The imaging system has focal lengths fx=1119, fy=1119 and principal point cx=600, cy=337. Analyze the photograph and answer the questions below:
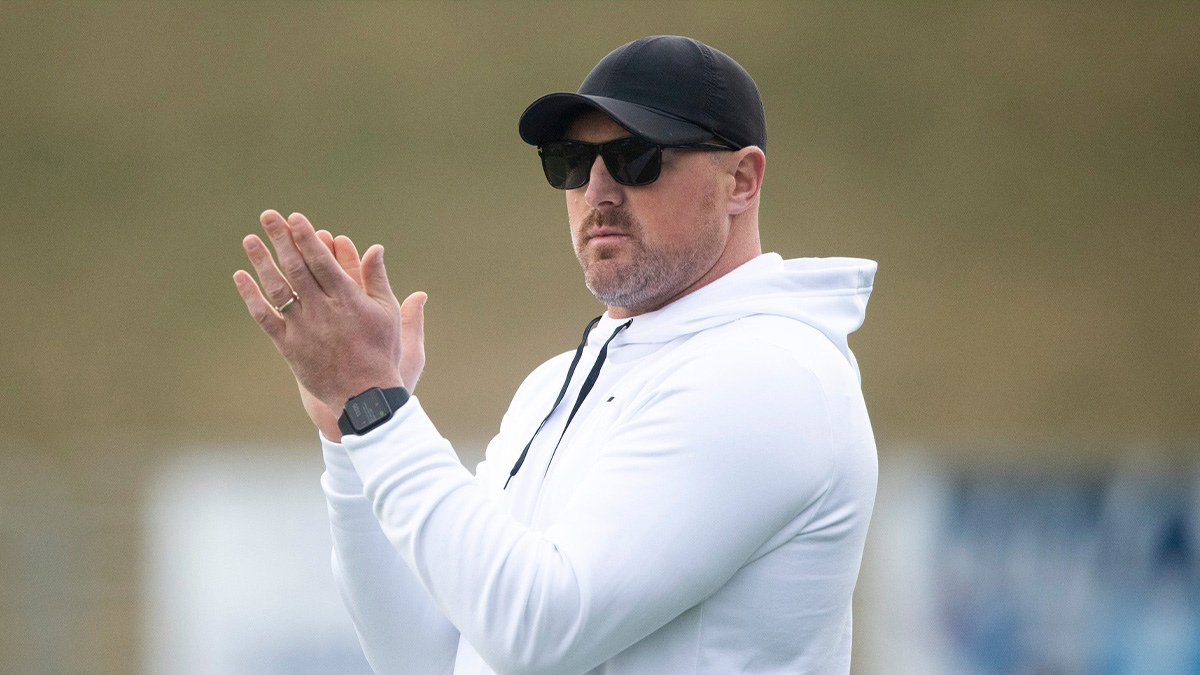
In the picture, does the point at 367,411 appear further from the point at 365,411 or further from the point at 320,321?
the point at 320,321

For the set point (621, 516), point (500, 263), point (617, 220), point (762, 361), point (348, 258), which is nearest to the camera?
point (621, 516)

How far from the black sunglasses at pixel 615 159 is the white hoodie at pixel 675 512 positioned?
20 centimetres

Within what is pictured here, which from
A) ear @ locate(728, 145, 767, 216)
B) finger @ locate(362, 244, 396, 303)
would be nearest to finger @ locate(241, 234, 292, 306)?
finger @ locate(362, 244, 396, 303)

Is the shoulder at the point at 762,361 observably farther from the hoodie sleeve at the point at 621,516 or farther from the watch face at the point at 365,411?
the watch face at the point at 365,411

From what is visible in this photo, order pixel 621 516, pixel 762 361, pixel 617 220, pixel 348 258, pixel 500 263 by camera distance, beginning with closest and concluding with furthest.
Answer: pixel 621 516, pixel 762 361, pixel 348 258, pixel 617 220, pixel 500 263

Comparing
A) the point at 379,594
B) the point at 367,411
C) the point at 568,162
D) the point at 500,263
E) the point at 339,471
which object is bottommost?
the point at 500,263

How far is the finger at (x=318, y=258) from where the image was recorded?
1.24 m

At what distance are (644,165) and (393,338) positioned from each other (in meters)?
0.42

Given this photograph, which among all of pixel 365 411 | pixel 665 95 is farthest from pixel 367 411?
pixel 665 95

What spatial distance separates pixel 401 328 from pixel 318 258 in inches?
9.4

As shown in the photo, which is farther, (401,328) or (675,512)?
(401,328)

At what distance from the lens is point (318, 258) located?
49.8 inches

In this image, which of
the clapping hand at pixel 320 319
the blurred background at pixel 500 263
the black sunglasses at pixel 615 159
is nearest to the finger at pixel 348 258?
the clapping hand at pixel 320 319

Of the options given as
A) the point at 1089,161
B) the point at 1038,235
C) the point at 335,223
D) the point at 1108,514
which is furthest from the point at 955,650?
the point at 335,223
